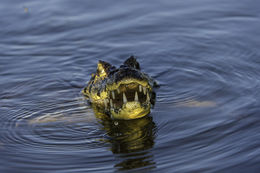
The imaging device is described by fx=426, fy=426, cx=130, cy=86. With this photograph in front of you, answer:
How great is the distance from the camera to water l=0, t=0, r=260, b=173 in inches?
202

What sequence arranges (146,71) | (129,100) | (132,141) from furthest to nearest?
(146,71) → (129,100) → (132,141)

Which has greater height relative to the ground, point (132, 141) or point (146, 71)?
point (146, 71)

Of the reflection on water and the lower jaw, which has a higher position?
the lower jaw

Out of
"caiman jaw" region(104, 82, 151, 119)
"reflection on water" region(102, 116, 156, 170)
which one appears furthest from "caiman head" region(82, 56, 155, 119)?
"reflection on water" region(102, 116, 156, 170)

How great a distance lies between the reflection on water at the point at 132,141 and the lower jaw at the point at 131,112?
0.25 ft

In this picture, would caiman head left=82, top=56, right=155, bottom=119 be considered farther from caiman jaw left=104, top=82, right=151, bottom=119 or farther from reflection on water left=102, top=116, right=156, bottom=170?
reflection on water left=102, top=116, right=156, bottom=170

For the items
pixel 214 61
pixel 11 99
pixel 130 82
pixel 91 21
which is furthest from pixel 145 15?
pixel 130 82

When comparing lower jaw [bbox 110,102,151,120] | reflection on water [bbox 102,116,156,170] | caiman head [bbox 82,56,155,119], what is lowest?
reflection on water [bbox 102,116,156,170]

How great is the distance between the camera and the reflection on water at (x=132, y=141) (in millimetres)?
5000

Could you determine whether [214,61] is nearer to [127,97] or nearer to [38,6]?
[127,97]

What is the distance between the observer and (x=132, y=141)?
5648mm

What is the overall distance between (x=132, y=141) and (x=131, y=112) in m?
0.68

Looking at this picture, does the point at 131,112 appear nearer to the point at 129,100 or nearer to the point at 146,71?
the point at 129,100

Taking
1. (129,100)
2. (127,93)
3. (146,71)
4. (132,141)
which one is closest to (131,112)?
(129,100)
